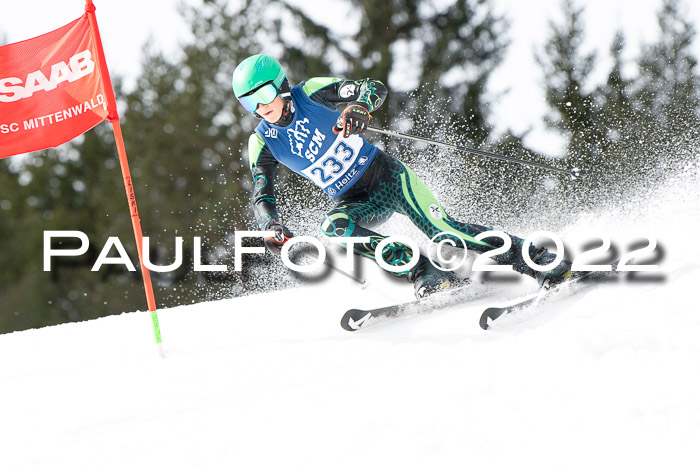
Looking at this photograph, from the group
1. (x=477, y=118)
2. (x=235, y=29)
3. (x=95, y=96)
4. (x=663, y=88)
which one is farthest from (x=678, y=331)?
(x=663, y=88)

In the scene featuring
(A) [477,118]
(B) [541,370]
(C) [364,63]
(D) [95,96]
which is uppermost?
(C) [364,63]

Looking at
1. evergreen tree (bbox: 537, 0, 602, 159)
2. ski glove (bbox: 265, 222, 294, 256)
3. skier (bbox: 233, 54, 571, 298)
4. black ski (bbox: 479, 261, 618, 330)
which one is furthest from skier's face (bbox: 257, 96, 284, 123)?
evergreen tree (bbox: 537, 0, 602, 159)

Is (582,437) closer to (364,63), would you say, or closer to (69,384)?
(69,384)

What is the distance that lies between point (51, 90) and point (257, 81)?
119 cm

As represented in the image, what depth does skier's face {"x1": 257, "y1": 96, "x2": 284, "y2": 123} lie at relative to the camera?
3361 millimetres

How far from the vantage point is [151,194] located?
51.7 ft

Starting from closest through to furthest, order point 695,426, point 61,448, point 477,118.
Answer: point 695,426 < point 61,448 < point 477,118

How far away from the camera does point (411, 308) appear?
3424 mm

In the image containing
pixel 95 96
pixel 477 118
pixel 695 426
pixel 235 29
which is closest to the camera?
pixel 695 426

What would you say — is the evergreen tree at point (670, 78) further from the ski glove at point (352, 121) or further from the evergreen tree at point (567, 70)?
the ski glove at point (352, 121)

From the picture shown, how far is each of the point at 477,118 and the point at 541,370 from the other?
11.1m

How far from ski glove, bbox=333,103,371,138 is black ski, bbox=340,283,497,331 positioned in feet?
2.92

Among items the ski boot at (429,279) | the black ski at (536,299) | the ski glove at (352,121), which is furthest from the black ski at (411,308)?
the ski glove at (352,121)

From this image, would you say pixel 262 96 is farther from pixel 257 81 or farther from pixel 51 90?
pixel 51 90
